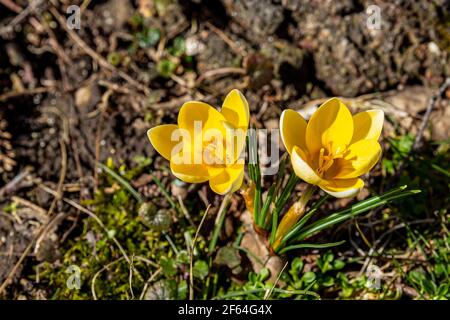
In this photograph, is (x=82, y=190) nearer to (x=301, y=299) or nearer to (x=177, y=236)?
(x=177, y=236)

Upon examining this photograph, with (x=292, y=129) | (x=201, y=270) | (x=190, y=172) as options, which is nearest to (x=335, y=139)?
(x=292, y=129)

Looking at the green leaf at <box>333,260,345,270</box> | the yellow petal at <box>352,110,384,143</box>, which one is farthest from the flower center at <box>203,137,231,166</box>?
the green leaf at <box>333,260,345,270</box>

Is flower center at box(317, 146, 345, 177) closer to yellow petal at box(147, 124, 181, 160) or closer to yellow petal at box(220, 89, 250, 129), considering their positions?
yellow petal at box(220, 89, 250, 129)

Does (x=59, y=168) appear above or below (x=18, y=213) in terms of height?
above

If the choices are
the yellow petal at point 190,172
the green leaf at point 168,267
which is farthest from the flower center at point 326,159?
the green leaf at point 168,267

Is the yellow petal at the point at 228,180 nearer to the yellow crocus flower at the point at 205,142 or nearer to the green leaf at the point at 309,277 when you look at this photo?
the yellow crocus flower at the point at 205,142

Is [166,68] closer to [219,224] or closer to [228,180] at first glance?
[219,224]
